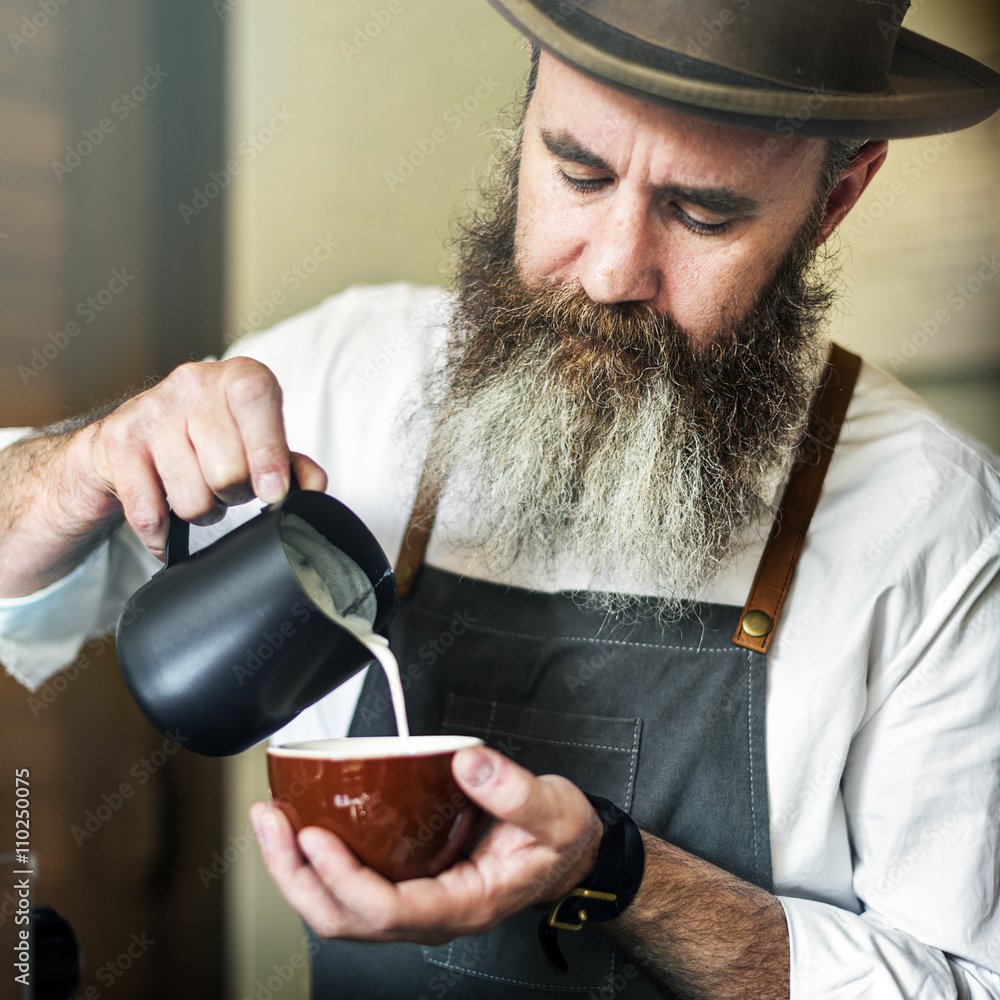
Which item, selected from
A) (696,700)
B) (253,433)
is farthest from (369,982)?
(253,433)

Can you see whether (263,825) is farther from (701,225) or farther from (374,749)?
(701,225)

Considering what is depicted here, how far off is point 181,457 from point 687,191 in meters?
0.58

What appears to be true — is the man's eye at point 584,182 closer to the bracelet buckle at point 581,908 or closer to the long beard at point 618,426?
the long beard at point 618,426

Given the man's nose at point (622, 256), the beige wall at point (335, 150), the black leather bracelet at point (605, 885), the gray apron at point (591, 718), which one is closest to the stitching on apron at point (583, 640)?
the gray apron at point (591, 718)

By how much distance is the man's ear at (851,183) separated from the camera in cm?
114

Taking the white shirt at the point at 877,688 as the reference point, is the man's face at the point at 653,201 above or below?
above

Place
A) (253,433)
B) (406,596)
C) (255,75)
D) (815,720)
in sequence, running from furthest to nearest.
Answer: (255,75) → (406,596) → (815,720) → (253,433)

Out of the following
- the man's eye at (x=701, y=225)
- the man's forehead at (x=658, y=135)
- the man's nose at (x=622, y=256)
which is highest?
the man's forehead at (x=658, y=135)

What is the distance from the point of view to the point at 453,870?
2.43 ft

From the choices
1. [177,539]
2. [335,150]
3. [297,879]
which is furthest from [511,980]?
[335,150]

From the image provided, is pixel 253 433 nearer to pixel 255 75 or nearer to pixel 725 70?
pixel 725 70

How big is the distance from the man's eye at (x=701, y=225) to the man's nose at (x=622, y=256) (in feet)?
0.13

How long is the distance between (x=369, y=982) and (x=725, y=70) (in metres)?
1.09

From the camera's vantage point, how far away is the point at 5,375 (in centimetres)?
143
